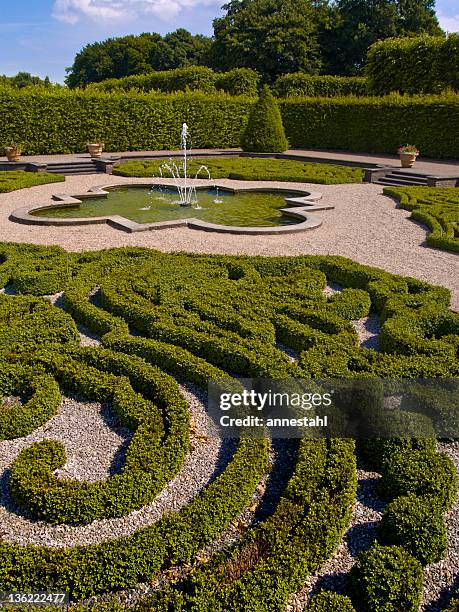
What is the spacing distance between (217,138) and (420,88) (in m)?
13.4

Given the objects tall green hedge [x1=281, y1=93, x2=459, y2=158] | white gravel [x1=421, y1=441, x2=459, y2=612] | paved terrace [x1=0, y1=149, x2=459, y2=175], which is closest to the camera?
white gravel [x1=421, y1=441, x2=459, y2=612]

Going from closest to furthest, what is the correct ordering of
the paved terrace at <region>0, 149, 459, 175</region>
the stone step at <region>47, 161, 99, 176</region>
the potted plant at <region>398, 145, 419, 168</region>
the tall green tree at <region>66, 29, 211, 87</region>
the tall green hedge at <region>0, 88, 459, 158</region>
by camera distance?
1. the stone step at <region>47, 161, 99, 176</region>
2. the potted plant at <region>398, 145, 419, 168</region>
3. the paved terrace at <region>0, 149, 459, 175</region>
4. the tall green hedge at <region>0, 88, 459, 158</region>
5. the tall green tree at <region>66, 29, 211, 87</region>

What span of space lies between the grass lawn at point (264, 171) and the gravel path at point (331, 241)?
219 inches

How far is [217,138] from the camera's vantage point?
28.8 m

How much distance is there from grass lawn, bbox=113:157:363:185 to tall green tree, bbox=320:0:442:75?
3496 centimetres

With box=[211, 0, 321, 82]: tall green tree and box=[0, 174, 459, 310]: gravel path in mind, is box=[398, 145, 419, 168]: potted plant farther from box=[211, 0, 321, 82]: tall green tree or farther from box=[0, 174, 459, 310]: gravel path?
box=[211, 0, 321, 82]: tall green tree

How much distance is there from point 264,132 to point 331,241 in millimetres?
15868

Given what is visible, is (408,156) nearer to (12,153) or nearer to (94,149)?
(94,149)

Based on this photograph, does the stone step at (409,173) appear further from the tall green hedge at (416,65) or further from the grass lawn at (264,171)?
the tall green hedge at (416,65)

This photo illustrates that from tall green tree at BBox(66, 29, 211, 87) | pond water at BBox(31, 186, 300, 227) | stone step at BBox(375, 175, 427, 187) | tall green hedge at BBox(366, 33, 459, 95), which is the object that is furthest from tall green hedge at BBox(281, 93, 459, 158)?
tall green tree at BBox(66, 29, 211, 87)

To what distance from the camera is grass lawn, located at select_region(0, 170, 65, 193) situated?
16.6 m

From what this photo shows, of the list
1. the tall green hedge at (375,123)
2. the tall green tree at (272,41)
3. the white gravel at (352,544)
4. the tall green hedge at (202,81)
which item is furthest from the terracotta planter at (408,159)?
the tall green tree at (272,41)

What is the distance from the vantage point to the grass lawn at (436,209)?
10.5 meters

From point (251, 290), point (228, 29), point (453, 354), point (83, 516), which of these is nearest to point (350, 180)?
point (251, 290)
